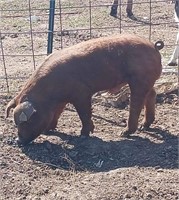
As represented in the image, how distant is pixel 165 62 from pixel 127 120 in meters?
2.40

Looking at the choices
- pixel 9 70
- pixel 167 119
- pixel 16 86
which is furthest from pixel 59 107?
pixel 9 70

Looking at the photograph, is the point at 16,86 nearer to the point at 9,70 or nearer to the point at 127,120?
the point at 9,70

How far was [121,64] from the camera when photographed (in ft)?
19.0

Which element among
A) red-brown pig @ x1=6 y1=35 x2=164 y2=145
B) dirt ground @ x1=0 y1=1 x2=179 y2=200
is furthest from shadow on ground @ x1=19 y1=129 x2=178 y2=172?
red-brown pig @ x1=6 y1=35 x2=164 y2=145

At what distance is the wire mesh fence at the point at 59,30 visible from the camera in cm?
817

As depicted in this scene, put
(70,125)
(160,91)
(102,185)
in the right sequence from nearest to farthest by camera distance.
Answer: (102,185) → (70,125) → (160,91)

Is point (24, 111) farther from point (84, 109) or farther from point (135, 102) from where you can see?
point (135, 102)

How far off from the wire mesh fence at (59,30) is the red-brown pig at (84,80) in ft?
5.67

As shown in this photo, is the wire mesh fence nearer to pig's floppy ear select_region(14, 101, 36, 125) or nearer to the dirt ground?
the dirt ground

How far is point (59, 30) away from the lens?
1098 cm

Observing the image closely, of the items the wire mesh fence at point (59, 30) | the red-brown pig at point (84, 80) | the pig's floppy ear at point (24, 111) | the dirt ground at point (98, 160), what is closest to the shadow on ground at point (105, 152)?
the dirt ground at point (98, 160)

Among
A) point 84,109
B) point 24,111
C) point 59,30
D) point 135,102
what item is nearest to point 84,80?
point 84,109

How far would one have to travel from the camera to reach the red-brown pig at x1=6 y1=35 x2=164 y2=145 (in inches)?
223

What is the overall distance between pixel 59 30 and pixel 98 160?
19.5 ft
